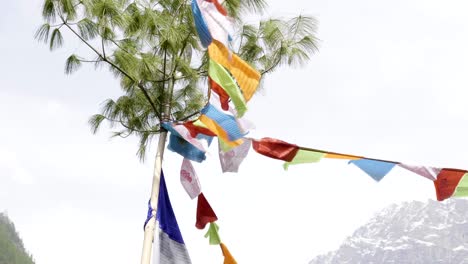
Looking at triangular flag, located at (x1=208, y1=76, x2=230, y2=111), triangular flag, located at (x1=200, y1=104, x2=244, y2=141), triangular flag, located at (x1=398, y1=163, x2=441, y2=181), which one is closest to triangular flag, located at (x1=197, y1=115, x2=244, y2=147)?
triangular flag, located at (x1=200, y1=104, x2=244, y2=141)

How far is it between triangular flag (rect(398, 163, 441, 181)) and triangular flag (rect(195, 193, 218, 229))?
2.31 meters

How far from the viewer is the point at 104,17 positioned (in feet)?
25.3

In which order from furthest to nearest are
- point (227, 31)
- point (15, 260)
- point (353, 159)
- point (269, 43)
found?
point (15, 260)
point (269, 43)
point (227, 31)
point (353, 159)

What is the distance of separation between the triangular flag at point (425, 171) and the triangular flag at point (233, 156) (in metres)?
1.61

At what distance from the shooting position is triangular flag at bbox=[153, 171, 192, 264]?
730cm

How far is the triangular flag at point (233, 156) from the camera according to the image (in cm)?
704

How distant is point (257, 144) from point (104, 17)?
7.78ft

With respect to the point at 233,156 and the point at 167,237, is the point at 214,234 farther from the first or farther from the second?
the point at 233,156

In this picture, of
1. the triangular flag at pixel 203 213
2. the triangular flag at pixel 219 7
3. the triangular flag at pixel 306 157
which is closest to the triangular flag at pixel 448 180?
the triangular flag at pixel 306 157

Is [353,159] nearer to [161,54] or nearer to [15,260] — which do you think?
[161,54]

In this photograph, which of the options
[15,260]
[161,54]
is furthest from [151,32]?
[15,260]

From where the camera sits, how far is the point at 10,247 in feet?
482

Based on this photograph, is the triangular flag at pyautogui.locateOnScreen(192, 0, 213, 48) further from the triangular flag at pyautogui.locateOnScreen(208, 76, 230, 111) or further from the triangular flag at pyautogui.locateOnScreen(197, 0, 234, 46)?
the triangular flag at pyautogui.locateOnScreen(208, 76, 230, 111)

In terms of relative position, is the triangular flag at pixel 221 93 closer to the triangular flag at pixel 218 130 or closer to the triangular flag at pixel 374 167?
the triangular flag at pixel 218 130
